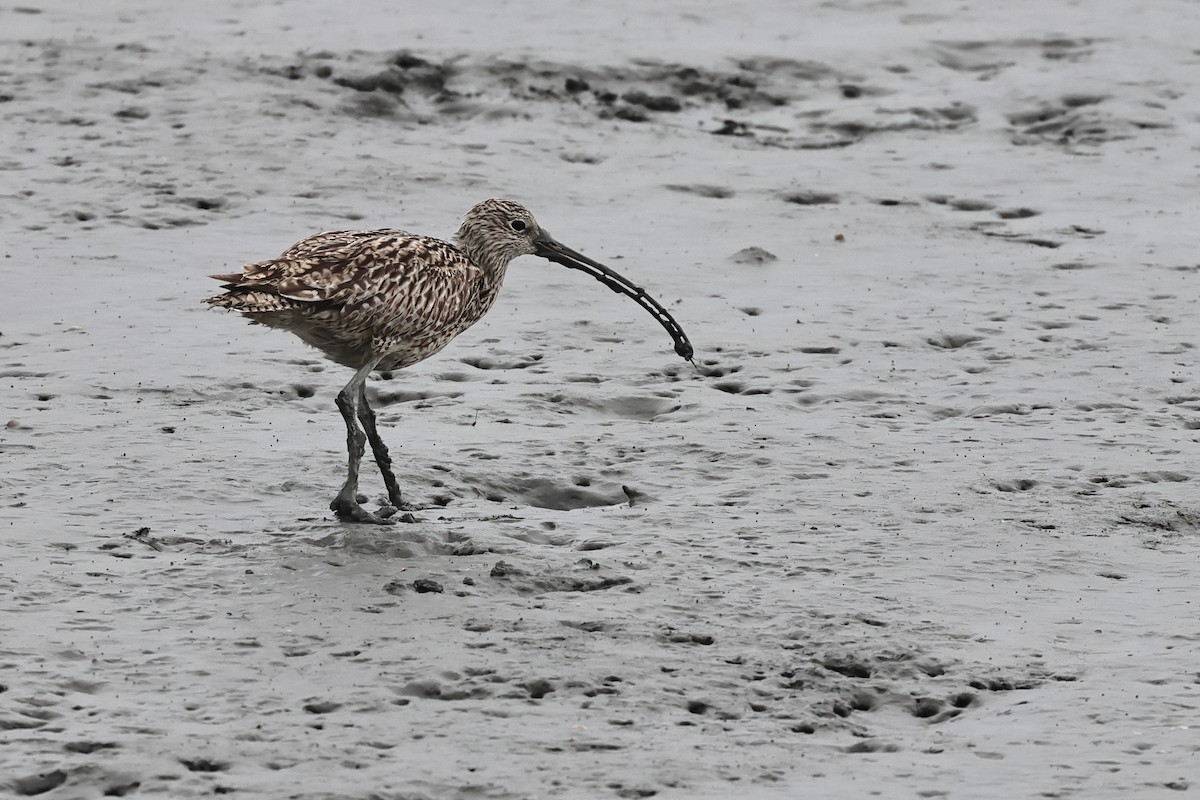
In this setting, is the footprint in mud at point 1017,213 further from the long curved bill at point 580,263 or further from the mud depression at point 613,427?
the long curved bill at point 580,263

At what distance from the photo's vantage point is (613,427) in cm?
985

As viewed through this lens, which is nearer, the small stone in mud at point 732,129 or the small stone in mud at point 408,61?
the small stone in mud at point 732,129

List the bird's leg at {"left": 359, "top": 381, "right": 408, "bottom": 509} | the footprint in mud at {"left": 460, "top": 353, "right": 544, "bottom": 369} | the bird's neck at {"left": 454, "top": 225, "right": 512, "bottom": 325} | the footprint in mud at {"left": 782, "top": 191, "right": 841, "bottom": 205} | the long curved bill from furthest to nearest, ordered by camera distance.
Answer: the footprint in mud at {"left": 782, "top": 191, "right": 841, "bottom": 205} → the footprint in mud at {"left": 460, "top": 353, "right": 544, "bottom": 369} → the long curved bill → the bird's neck at {"left": 454, "top": 225, "right": 512, "bottom": 325} → the bird's leg at {"left": 359, "top": 381, "right": 408, "bottom": 509}

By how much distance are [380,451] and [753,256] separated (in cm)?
480

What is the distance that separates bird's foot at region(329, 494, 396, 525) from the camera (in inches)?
328

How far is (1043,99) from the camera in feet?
55.1

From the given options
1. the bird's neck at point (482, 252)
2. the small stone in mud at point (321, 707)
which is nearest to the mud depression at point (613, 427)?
the small stone in mud at point (321, 707)

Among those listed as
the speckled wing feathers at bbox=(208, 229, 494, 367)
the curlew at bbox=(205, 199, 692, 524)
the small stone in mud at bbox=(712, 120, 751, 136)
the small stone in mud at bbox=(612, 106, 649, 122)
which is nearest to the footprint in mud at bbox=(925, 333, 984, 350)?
the curlew at bbox=(205, 199, 692, 524)

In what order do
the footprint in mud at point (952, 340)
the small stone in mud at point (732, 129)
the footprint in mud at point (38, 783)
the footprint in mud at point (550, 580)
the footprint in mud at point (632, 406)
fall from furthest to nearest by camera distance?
the small stone in mud at point (732, 129)
the footprint in mud at point (952, 340)
the footprint in mud at point (632, 406)
the footprint in mud at point (550, 580)
the footprint in mud at point (38, 783)

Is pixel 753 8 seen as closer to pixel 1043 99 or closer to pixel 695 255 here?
pixel 1043 99

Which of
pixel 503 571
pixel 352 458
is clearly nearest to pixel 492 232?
pixel 352 458

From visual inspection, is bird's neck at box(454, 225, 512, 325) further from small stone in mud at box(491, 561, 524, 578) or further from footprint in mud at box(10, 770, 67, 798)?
footprint in mud at box(10, 770, 67, 798)

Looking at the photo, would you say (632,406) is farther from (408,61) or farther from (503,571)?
(408,61)

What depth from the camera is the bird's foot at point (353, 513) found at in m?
8.33
